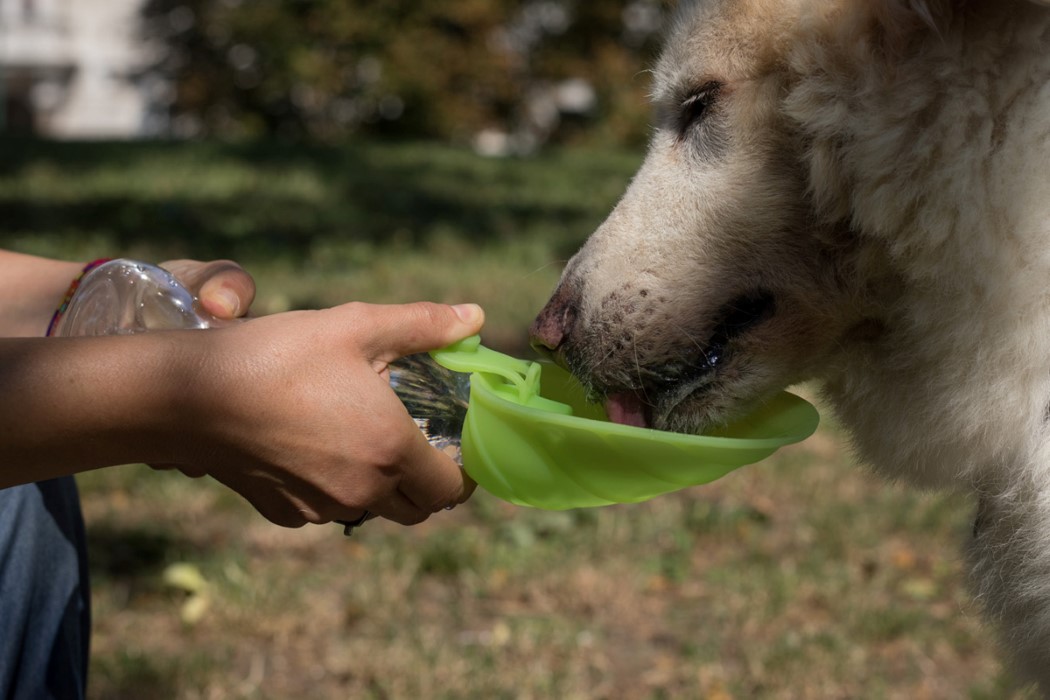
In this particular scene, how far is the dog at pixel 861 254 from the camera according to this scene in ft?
6.01

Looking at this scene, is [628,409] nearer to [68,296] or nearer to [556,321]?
[556,321]

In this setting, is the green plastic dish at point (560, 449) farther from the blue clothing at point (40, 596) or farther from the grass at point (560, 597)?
the blue clothing at point (40, 596)

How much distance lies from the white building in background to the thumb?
94.0 ft

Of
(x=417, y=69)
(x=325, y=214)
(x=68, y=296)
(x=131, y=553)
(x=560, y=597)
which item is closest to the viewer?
(x=68, y=296)

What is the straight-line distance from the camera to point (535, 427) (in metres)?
1.85

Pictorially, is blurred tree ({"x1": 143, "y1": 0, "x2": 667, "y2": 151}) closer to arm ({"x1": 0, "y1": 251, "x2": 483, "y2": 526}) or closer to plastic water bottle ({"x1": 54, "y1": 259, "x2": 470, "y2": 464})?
plastic water bottle ({"x1": 54, "y1": 259, "x2": 470, "y2": 464})

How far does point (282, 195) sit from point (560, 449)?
8.41 metres

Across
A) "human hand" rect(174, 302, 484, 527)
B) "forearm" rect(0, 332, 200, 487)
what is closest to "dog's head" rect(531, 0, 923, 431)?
"human hand" rect(174, 302, 484, 527)

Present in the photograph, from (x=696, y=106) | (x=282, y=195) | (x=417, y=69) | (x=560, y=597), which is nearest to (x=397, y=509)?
(x=696, y=106)

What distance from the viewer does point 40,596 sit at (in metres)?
2.16

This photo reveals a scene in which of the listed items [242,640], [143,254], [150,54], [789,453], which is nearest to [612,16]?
[150,54]

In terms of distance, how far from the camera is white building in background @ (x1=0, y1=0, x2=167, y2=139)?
28.6m

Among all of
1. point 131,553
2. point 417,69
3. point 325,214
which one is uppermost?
point 131,553

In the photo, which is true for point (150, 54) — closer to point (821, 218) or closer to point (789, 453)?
point (789, 453)
